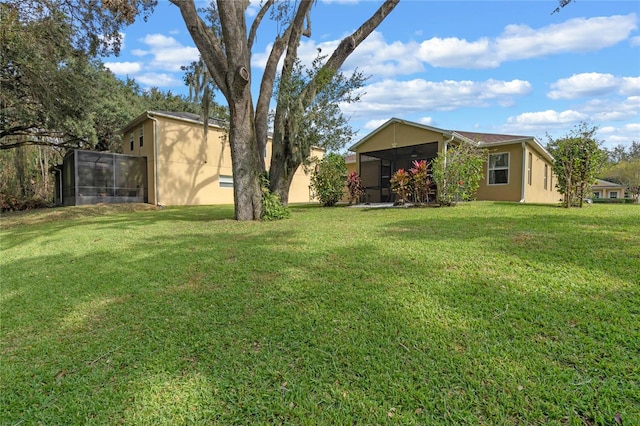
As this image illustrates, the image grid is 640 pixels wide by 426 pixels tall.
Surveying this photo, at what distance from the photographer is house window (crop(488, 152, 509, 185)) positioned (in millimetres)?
13453

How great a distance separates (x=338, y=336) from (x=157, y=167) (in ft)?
51.6

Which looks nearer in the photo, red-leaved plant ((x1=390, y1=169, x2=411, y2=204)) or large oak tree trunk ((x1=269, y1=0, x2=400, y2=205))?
large oak tree trunk ((x1=269, y1=0, x2=400, y2=205))

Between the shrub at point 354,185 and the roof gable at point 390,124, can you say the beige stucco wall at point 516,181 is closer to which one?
the roof gable at point 390,124

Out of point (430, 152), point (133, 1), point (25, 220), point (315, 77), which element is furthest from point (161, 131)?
point (430, 152)

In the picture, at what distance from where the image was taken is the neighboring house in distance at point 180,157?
1556cm

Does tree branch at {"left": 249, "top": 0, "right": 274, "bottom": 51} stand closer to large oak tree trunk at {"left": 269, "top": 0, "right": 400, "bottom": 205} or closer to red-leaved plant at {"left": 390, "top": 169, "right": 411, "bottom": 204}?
large oak tree trunk at {"left": 269, "top": 0, "right": 400, "bottom": 205}

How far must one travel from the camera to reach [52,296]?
3549 millimetres

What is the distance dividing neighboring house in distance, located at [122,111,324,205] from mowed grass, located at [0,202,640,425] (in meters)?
11.8

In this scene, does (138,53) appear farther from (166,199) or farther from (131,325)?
(131,325)

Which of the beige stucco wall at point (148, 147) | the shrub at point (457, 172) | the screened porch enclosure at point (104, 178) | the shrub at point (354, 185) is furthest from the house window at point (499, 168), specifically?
the screened porch enclosure at point (104, 178)

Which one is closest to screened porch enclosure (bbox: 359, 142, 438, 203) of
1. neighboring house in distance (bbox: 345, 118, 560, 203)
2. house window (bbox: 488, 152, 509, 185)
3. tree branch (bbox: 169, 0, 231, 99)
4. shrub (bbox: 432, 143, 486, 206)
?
neighboring house in distance (bbox: 345, 118, 560, 203)

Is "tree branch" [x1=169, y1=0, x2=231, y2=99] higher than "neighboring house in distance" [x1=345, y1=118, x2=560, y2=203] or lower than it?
higher

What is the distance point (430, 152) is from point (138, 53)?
14013 millimetres

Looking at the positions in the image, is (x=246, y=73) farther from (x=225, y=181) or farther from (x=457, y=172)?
(x=225, y=181)
